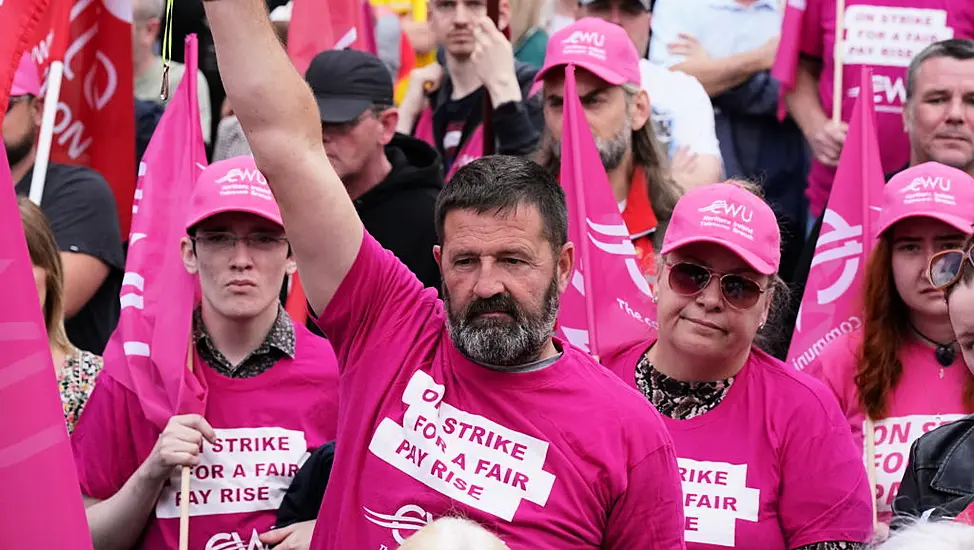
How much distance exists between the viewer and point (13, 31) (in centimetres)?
291

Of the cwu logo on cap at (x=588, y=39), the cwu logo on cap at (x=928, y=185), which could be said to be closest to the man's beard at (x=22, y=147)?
the cwu logo on cap at (x=588, y=39)

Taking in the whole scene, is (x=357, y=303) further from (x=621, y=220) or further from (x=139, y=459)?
(x=621, y=220)

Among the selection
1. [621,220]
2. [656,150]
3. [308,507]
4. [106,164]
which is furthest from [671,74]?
[308,507]

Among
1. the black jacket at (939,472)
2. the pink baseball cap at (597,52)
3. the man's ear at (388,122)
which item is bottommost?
the black jacket at (939,472)

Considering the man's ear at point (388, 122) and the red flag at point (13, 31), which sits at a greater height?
the man's ear at point (388, 122)

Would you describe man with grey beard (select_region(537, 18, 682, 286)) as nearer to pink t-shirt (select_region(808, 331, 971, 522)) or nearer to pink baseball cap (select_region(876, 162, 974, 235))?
pink baseball cap (select_region(876, 162, 974, 235))

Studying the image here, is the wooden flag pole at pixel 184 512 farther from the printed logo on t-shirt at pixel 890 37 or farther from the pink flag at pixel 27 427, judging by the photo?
the printed logo on t-shirt at pixel 890 37

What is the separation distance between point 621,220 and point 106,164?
2482 millimetres

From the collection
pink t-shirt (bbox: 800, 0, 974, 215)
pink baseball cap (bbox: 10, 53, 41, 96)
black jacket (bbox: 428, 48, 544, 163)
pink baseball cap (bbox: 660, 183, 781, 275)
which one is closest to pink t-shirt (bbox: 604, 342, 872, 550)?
pink baseball cap (bbox: 660, 183, 781, 275)

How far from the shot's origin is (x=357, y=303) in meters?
3.58

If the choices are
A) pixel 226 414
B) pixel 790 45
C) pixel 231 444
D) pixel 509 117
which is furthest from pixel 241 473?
pixel 790 45

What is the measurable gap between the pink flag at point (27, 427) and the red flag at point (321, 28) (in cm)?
427

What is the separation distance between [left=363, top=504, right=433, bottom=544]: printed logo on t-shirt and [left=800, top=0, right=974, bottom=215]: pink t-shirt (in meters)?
3.51

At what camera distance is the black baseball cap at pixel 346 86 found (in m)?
6.34
